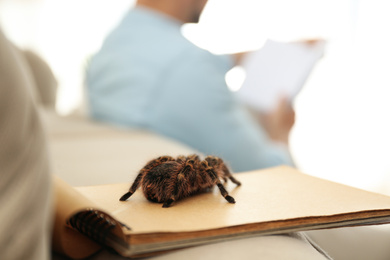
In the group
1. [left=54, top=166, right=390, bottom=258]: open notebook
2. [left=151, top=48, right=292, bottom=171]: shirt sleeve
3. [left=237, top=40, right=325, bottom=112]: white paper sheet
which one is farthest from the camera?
[left=237, top=40, right=325, bottom=112]: white paper sheet

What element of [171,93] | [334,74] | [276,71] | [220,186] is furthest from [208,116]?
[334,74]

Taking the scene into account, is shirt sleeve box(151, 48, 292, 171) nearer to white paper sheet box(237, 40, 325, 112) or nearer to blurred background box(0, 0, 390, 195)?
white paper sheet box(237, 40, 325, 112)

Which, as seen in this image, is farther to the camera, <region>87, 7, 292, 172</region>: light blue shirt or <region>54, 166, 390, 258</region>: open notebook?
<region>87, 7, 292, 172</region>: light blue shirt

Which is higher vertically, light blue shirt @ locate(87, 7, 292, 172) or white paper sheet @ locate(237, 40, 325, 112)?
white paper sheet @ locate(237, 40, 325, 112)

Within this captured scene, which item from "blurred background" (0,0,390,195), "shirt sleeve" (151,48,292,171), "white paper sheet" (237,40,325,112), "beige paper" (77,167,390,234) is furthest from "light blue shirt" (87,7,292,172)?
"beige paper" (77,167,390,234)

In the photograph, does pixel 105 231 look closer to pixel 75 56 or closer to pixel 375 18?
pixel 375 18

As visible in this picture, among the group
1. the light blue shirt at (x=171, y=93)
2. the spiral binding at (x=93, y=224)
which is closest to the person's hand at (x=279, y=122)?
the light blue shirt at (x=171, y=93)
